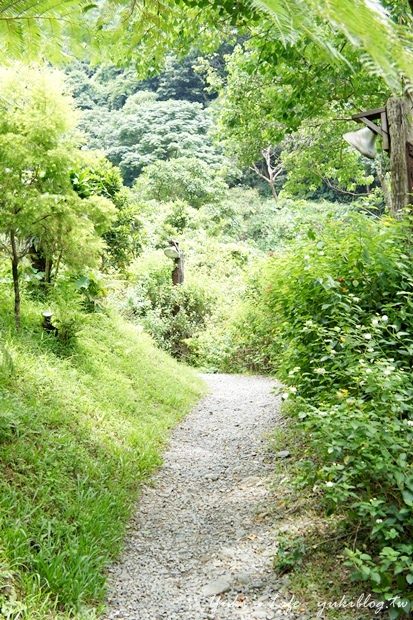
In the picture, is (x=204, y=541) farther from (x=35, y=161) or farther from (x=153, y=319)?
(x=153, y=319)

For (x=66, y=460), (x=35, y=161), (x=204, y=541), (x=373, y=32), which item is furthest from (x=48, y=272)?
(x=373, y=32)

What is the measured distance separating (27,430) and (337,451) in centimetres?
235

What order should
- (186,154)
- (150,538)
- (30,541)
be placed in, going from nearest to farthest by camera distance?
(30,541) < (150,538) < (186,154)

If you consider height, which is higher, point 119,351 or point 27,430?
point 27,430

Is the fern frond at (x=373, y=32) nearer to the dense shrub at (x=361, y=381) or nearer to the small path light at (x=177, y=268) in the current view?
the dense shrub at (x=361, y=381)

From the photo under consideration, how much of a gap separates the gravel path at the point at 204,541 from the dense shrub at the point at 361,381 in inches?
21.8

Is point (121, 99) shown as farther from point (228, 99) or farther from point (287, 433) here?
point (287, 433)

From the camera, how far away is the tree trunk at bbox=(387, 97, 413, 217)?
4875 millimetres

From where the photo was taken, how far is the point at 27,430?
3.80 metres

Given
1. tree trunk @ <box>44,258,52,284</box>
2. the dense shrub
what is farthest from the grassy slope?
the dense shrub

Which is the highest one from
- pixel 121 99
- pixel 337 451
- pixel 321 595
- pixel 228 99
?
pixel 121 99

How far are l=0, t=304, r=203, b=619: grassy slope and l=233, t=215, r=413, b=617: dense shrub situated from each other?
4.52ft

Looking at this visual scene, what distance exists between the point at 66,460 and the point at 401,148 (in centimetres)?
408

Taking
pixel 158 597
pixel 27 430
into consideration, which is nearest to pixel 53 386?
pixel 27 430
